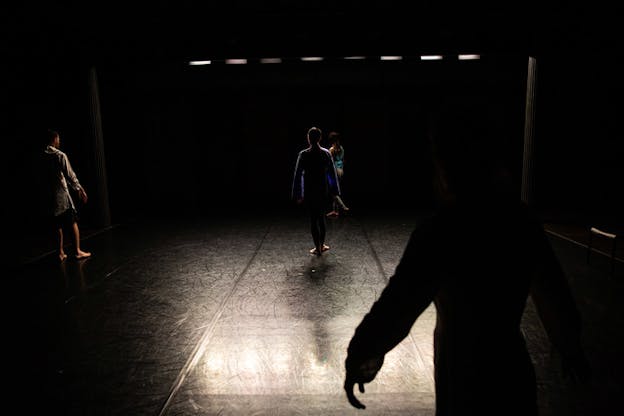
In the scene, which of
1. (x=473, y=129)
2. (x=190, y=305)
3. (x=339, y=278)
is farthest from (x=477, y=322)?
(x=339, y=278)

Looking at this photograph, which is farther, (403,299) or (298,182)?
(298,182)

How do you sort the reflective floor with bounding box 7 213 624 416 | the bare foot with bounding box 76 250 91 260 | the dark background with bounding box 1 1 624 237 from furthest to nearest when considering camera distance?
the dark background with bounding box 1 1 624 237 < the bare foot with bounding box 76 250 91 260 < the reflective floor with bounding box 7 213 624 416

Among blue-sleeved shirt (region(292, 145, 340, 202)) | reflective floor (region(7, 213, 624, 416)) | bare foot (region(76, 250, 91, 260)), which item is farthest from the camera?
bare foot (region(76, 250, 91, 260))

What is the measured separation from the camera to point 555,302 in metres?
1.34

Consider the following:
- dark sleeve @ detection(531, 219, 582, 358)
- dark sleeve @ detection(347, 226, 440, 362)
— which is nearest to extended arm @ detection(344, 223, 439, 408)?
dark sleeve @ detection(347, 226, 440, 362)

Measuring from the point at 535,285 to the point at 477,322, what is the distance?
26 centimetres

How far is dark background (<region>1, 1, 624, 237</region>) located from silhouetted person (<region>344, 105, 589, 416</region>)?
642 centimetres

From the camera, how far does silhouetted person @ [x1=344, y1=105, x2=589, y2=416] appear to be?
1.23 meters

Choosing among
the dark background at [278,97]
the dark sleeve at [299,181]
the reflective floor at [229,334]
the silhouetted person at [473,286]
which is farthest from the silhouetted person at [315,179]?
the silhouetted person at [473,286]

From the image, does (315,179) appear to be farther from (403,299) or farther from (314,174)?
(403,299)

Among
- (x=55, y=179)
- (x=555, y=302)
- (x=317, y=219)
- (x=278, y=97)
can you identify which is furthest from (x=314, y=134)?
(x=278, y=97)

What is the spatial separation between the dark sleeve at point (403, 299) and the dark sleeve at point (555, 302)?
0.35 meters

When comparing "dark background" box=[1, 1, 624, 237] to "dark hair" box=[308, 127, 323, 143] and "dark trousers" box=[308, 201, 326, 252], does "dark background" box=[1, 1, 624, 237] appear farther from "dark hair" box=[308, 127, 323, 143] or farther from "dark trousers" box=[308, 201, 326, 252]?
"dark trousers" box=[308, 201, 326, 252]

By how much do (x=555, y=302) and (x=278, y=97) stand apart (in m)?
11.6
